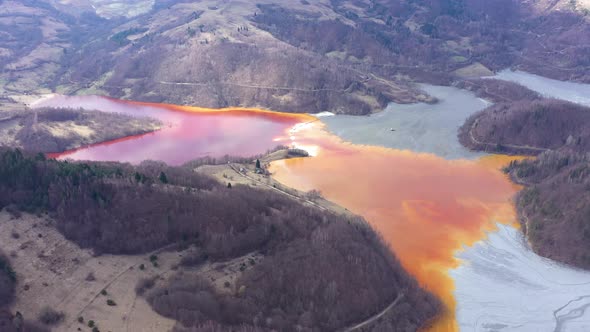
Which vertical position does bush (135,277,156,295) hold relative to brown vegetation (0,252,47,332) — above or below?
below

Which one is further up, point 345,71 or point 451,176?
point 345,71

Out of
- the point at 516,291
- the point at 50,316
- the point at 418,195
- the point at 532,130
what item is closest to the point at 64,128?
the point at 50,316

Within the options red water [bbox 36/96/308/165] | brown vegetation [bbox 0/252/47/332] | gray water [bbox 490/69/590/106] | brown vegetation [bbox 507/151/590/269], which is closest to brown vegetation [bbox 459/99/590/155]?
brown vegetation [bbox 507/151/590/269]

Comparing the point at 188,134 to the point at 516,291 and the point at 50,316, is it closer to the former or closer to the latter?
the point at 50,316

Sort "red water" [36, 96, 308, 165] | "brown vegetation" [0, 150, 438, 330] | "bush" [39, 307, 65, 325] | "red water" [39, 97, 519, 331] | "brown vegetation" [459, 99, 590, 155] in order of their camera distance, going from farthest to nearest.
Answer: "red water" [36, 96, 308, 165]
"brown vegetation" [459, 99, 590, 155]
"red water" [39, 97, 519, 331]
"brown vegetation" [0, 150, 438, 330]
"bush" [39, 307, 65, 325]

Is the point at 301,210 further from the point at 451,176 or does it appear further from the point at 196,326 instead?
the point at 451,176

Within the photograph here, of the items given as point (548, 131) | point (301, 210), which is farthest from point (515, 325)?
point (548, 131)

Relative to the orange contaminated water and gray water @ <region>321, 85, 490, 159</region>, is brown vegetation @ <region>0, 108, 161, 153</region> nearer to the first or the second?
the orange contaminated water
